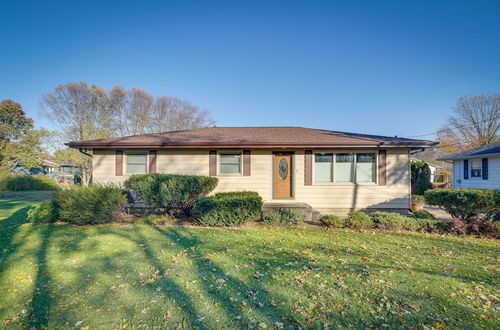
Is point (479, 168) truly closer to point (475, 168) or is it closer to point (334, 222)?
point (475, 168)

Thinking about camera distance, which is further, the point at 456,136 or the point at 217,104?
the point at 456,136

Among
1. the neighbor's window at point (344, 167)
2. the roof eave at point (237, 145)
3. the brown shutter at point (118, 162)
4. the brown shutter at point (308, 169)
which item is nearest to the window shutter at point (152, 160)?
the roof eave at point (237, 145)

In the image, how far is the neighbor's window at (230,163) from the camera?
29.7 feet

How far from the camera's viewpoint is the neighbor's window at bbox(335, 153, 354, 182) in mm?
8797

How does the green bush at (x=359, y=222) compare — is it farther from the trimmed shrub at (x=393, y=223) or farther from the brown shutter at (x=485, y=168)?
the brown shutter at (x=485, y=168)

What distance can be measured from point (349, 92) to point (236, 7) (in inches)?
436

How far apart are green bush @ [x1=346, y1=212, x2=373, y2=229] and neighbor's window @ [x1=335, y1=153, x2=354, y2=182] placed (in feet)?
6.73

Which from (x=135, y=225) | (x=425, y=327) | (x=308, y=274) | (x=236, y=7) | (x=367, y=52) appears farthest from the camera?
(x=367, y=52)

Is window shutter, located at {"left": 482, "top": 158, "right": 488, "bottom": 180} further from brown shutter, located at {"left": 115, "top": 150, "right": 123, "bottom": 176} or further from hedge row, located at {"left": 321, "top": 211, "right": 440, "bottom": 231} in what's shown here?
brown shutter, located at {"left": 115, "top": 150, "right": 123, "bottom": 176}

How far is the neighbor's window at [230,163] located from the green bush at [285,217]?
2.52 meters

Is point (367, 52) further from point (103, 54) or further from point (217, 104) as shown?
point (103, 54)

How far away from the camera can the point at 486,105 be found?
90.1ft

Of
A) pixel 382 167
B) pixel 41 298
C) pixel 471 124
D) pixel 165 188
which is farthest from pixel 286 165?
pixel 471 124

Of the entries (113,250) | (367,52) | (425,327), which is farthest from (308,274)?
(367,52)
